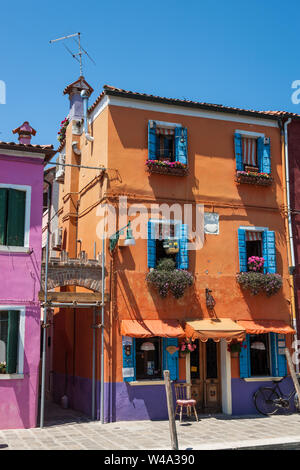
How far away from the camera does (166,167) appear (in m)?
15.6

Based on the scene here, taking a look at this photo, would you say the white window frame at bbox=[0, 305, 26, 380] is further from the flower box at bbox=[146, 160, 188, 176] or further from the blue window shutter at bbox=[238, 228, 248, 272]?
the blue window shutter at bbox=[238, 228, 248, 272]

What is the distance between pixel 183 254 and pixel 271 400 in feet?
16.9

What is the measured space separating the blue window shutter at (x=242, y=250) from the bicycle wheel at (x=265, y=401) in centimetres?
367

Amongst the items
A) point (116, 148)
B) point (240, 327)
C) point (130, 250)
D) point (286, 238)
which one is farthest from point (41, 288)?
point (286, 238)

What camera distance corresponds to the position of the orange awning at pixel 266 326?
1534 centimetres

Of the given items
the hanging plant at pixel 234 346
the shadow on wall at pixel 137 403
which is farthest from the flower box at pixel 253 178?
the shadow on wall at pixel 137 403

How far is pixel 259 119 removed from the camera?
17.1 meters

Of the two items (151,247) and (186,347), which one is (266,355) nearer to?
(186,347)

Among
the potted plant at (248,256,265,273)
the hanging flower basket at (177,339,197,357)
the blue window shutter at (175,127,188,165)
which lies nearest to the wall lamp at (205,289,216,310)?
the hanging flower basket at (177,339,197,357)

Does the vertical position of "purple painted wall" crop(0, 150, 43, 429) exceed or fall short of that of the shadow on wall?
it exceeds it

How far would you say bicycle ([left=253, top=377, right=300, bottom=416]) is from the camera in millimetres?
15395

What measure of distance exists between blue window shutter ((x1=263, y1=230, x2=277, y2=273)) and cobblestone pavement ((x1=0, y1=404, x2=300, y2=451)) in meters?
4.43

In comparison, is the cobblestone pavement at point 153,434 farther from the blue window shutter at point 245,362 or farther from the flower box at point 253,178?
the flower box at point 253,178

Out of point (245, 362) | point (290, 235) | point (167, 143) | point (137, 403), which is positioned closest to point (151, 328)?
point (137, 403)
